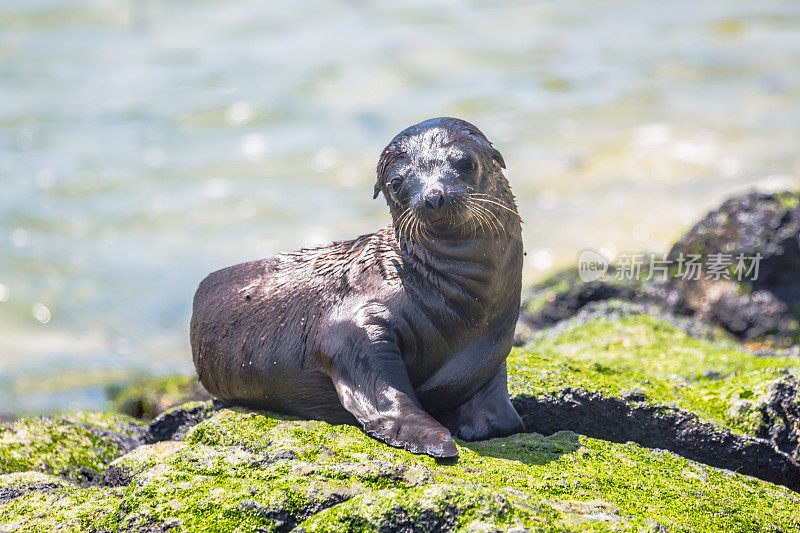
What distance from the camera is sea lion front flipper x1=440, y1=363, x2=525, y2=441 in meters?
6.37

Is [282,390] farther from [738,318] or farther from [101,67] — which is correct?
[101,67]

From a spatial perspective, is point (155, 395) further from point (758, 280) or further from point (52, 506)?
point (758, 280)

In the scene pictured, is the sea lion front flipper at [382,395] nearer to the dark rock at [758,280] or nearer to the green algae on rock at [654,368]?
the green algae on rock at [654,368]

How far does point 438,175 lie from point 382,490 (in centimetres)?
212

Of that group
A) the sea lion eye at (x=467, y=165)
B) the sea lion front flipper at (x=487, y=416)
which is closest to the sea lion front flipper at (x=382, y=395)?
the sea lion front flipper at (x=487, y=416)

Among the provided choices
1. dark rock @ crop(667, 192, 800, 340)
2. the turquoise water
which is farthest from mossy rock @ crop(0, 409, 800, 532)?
the turquoise water

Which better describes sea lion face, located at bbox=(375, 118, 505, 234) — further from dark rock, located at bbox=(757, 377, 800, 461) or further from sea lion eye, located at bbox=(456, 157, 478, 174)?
dark rock, located at bbox=(757, 377, 800, 461)

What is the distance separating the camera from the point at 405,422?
5758 millimetres

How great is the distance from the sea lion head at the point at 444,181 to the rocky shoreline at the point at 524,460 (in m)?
1.37

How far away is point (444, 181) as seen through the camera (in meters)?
6.03

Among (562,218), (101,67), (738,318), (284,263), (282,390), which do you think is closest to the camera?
(282,390)

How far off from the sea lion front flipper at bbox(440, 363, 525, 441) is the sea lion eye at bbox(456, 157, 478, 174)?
1.41 m

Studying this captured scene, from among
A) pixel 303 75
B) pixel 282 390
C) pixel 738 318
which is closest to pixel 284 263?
pixel 282 390

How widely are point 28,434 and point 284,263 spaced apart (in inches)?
90.7
